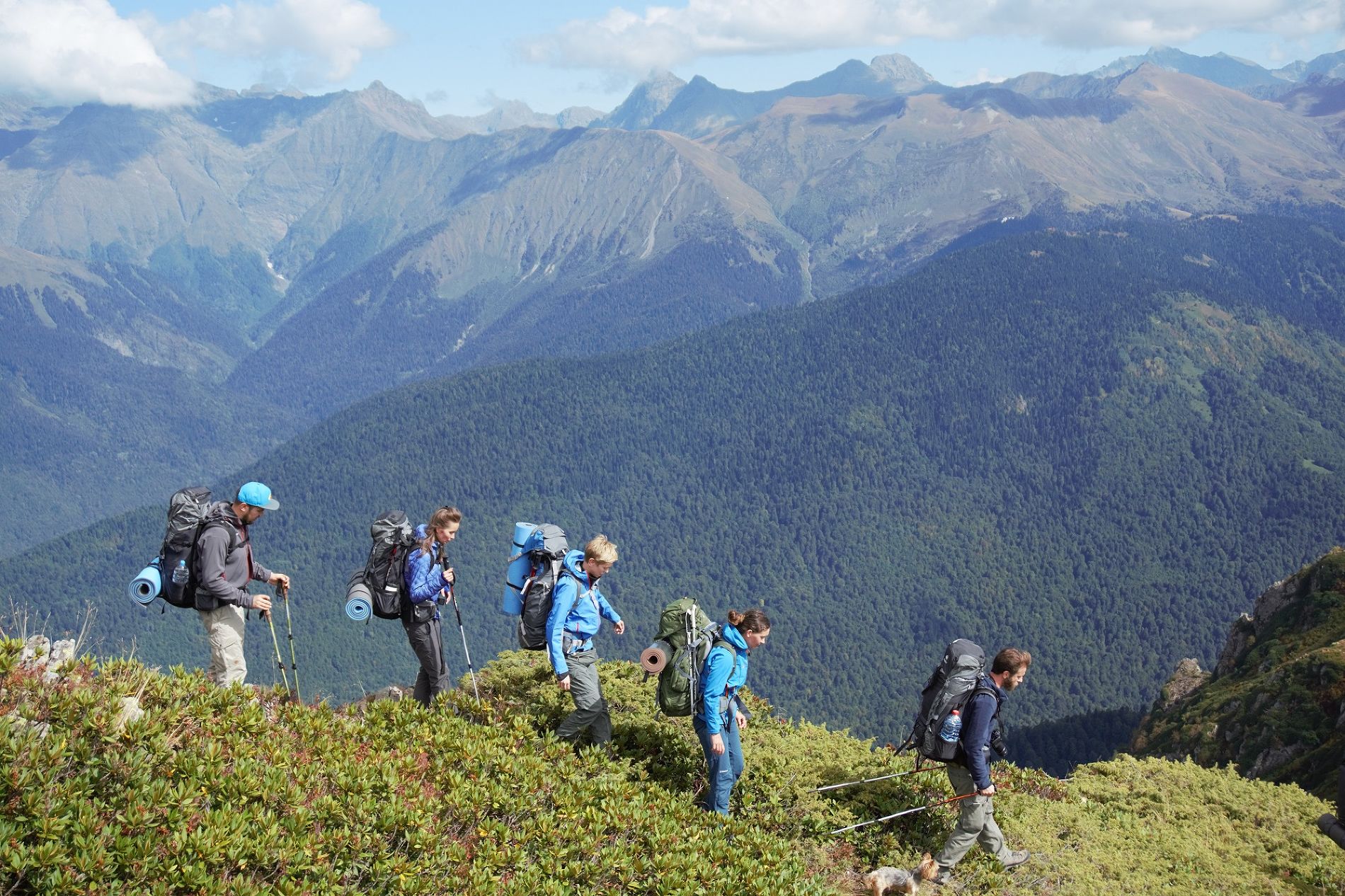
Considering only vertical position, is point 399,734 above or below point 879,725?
above

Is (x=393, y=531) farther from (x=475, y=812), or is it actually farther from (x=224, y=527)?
(x=475, y=812)

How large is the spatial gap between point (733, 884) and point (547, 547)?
6.36 m

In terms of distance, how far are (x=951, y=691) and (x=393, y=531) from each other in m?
10.3

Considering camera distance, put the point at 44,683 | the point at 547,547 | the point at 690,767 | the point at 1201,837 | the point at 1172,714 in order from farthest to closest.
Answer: the point at 1172,714 < the point at 1201,837 < the point at 690,767 < the point at 547,547 < the point at 44,683

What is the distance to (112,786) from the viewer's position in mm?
12039

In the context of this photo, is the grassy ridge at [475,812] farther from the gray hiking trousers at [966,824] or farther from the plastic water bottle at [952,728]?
the plastic water bottle at [952,728]

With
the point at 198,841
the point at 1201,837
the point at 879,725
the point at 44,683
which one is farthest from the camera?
the point at 879,725

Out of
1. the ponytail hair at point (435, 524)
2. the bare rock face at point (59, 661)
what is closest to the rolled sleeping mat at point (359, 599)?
the ponytail hair at point (435, 524)

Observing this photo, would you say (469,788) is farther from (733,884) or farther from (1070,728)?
(1070,728)

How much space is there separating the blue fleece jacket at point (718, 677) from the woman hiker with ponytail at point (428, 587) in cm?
526

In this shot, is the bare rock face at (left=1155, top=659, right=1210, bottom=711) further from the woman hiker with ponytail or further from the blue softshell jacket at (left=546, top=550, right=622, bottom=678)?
the woman hiker with ponytail

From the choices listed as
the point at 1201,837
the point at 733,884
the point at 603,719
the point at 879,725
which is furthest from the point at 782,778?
the point at 879,725

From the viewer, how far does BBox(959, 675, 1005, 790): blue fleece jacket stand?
16203 mm

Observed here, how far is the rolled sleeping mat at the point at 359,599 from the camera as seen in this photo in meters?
17.4
